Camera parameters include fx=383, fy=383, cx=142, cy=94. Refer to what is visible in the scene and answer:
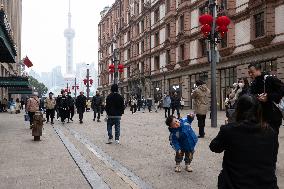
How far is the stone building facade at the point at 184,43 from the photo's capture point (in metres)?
24.1

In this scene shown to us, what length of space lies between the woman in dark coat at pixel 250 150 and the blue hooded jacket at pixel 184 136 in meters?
3.18

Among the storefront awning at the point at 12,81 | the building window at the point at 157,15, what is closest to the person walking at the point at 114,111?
the storefront awning at the point at 12,81

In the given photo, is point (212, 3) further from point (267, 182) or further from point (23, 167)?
point (267, 182)

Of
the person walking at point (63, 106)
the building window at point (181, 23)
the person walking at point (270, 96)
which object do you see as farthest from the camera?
the building window at point (181, 23)

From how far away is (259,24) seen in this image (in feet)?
82.9

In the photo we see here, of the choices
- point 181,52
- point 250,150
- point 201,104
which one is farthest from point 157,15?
point 250,150

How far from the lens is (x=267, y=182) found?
280cm

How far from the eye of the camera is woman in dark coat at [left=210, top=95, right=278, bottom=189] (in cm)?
279

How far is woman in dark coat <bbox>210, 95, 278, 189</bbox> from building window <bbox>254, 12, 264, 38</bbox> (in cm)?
2343

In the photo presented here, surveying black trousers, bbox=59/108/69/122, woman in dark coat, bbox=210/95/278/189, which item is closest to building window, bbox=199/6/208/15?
black trousers, bbox=59/108/69/122

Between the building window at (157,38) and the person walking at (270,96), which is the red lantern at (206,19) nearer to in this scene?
the person walking at (270,96)

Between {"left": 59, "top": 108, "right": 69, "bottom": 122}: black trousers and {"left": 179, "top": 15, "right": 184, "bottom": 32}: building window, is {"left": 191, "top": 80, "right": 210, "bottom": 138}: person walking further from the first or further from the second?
{"left": 179, "top": 15, "right": 184, "bottom": 32}: building window

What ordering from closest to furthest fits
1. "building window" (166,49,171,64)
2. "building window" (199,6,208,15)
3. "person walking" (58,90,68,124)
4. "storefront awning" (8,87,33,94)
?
"person walking" (58,90,68,124) → "building window" (199,6,208,15) → "building window" (166,49,171,64) → "storefront awning" (8,87,33,94)

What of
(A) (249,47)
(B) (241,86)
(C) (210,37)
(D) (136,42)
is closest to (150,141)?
(B) (241,86)
